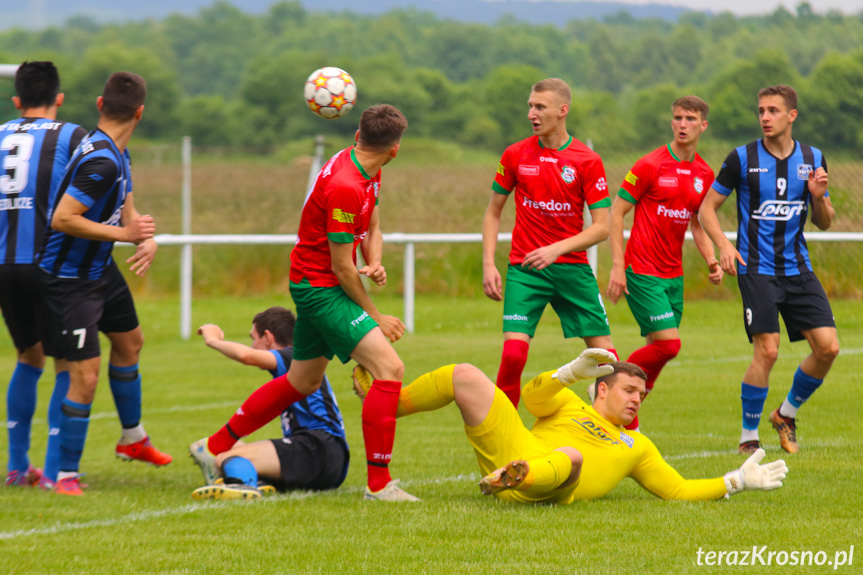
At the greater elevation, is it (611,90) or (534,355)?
(611,90)

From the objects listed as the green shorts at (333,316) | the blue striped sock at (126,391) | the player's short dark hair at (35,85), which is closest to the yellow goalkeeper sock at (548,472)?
the green shorts at (333,316)

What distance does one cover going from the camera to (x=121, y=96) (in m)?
6.02

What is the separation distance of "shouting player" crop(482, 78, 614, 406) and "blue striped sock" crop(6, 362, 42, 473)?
2.83 metres

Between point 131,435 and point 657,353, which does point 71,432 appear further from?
point 657,353

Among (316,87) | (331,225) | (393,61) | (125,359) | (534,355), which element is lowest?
(534,355)

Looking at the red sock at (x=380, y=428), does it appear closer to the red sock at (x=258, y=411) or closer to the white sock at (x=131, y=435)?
the red sock at (x=258, y=411)

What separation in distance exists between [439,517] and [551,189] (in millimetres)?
2695

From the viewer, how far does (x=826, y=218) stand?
23.1 feet

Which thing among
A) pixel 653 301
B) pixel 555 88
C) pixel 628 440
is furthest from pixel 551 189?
pixel 628 440

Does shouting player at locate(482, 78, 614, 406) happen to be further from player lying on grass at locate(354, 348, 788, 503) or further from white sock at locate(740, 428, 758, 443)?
player lying on grass at locate(354, 348, 788, 503)

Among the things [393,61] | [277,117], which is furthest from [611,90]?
[277,117]

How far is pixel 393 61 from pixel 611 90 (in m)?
32.2

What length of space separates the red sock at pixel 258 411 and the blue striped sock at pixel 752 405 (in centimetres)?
280

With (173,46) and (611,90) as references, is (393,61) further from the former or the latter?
(173,46)
